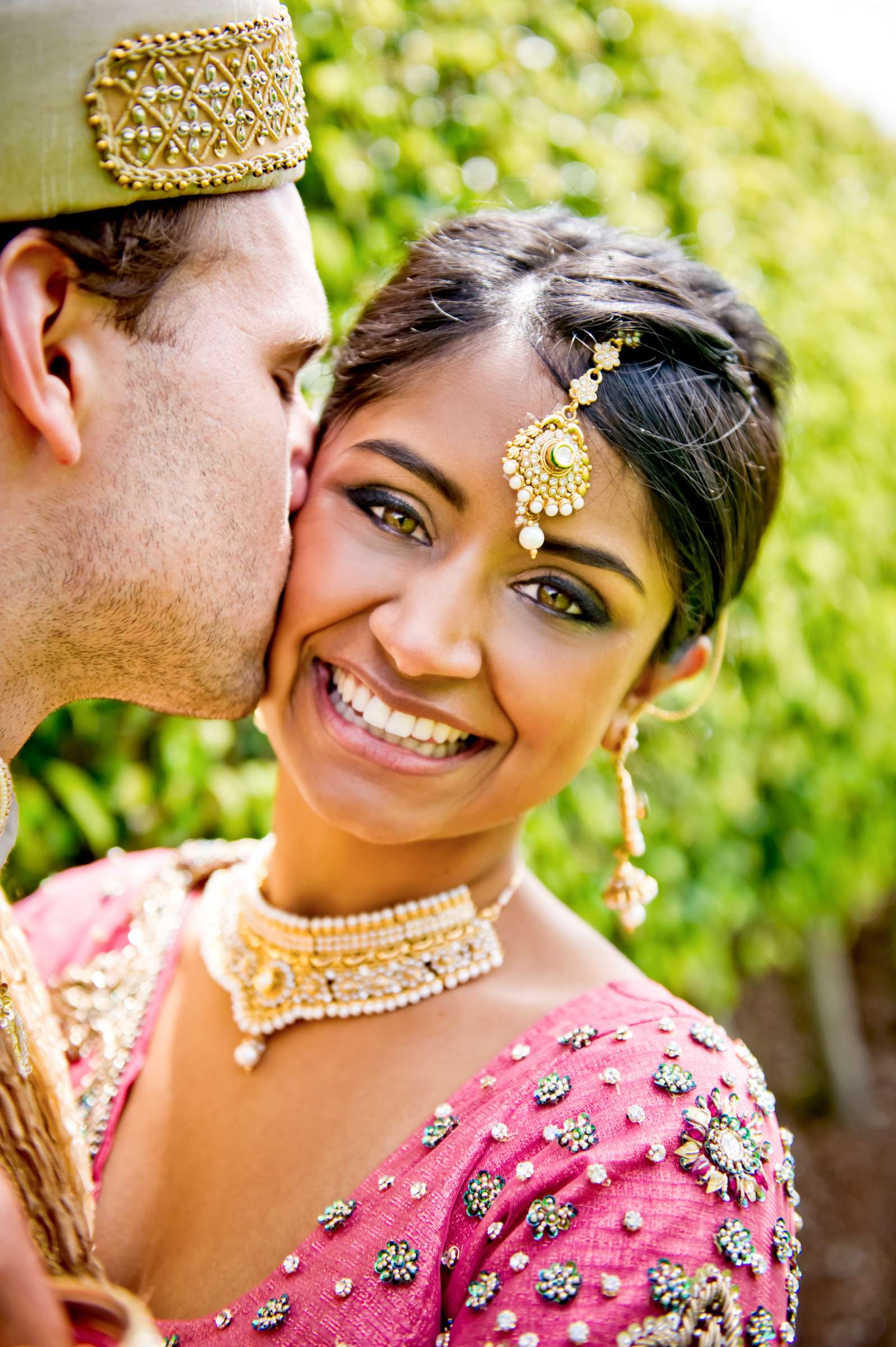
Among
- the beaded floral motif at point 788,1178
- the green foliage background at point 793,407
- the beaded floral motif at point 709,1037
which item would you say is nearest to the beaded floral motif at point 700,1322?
A: the beaded floral motif at point 788,1178

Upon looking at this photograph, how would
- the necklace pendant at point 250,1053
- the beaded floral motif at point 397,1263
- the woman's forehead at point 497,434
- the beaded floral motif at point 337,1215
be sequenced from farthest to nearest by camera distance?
the necklace pendant at point 250,1053 < the woman's forehead at point 497,434 < the beaded floral motif at point 337,1215 < the beaded floral motif at point 397,1263

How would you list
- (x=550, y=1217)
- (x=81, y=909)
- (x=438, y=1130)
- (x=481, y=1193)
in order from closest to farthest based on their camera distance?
1. (x=550, y=1217)
2. (x=481, y=1193)
3. (x=438, y=1130)
4. (x=81, y=909)

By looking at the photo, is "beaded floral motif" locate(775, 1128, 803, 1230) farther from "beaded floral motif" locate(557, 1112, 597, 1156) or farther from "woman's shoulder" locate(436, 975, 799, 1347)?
"beaded floral motif" locate(557, 1112, 597, 1156)

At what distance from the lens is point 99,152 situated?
1500 millimetres

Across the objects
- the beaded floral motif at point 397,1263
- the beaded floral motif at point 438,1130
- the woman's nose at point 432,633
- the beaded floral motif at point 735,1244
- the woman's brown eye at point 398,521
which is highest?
the woman's brown eye at point 398,521

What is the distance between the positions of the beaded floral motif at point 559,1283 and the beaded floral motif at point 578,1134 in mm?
157

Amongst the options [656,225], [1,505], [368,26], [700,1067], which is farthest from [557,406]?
[656,225]

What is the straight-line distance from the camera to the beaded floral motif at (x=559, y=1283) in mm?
1324

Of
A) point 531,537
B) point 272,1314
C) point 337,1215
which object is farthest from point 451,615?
point 272,1314

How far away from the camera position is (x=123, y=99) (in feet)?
4.90

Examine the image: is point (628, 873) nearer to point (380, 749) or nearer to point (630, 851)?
point (630, 851)

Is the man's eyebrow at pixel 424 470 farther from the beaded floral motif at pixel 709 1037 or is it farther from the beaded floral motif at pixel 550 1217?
the beaded floral motif at pixel 550 1217

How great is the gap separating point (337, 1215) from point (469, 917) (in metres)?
0.55

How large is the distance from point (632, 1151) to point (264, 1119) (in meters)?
0.67
